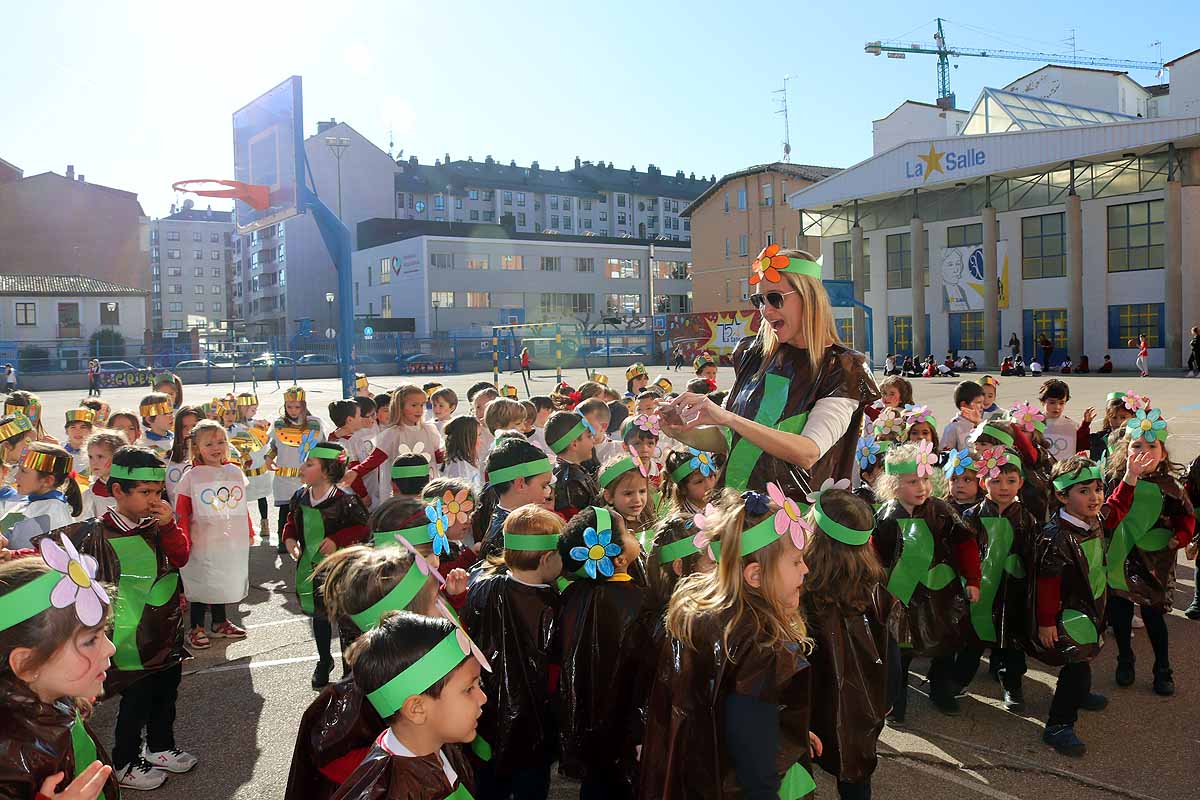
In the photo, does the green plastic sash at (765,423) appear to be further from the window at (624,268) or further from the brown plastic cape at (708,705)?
the window at (624,268)

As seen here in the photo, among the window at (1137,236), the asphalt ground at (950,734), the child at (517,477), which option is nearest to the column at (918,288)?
the window at (1137,236)

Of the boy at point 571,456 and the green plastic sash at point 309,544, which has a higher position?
the boy at point 571,456

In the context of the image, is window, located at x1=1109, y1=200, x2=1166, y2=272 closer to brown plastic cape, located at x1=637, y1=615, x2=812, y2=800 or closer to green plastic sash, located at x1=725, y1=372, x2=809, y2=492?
green plastic sash, located at x1=725, y1=372, x2=809, y2=492

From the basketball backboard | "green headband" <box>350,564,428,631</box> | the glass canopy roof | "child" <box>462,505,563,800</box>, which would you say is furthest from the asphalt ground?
the glass canopy roof

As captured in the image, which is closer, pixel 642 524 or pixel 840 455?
pixel 840 455

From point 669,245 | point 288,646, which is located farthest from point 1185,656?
point 669,245

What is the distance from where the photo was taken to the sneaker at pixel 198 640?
20.8 ft

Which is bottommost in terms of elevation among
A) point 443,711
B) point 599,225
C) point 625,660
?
point 625,660

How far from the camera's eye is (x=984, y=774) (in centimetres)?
428

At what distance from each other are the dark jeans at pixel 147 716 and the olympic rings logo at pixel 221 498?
1.54 metres

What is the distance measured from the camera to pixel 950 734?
475 centimetres

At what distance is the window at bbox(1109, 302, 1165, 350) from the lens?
35438mm

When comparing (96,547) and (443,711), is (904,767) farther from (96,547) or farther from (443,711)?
(96,547)

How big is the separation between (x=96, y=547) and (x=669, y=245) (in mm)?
75687
